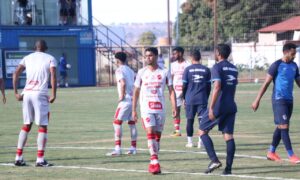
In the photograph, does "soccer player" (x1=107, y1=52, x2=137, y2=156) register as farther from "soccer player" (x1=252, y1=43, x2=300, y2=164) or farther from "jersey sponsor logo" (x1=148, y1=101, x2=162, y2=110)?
"soccer player" (x1=252, y1=43, x2=300, y2=164)

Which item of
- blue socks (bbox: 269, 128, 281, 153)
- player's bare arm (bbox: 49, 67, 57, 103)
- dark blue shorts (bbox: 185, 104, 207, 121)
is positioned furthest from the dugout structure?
blue socks (bbox: 269, 128, 281, 153)

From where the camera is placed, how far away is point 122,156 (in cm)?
1518

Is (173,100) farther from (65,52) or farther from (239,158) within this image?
(65,52)

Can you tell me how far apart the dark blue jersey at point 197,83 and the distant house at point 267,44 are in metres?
45.0

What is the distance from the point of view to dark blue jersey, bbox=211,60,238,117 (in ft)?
41.7

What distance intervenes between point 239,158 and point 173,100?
2.09m

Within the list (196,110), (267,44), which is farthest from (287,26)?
(196,110)

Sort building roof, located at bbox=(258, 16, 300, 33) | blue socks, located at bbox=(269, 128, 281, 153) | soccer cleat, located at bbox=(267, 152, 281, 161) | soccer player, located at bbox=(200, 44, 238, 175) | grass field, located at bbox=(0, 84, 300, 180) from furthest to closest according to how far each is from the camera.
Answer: building roof, located at bbox=(258, 16, 300, 33), blue socks, located at bbox=(269, 128, 281, 153), soccer cleat, located at bbox=(267, 152, 281, 161), grass field, located at bbox=(0, 84, 300, 180), soccer player, located at bbox=(200, 44, 238, 175)

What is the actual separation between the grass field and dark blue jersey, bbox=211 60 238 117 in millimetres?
1048

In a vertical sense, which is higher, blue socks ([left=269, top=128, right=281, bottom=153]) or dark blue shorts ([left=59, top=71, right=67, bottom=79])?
blue socks ([left=269, top=128, right=281, bottom=153])

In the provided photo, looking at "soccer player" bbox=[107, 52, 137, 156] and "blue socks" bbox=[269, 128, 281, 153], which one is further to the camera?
"soccer player" bbox=[107, 52, 137, 156]

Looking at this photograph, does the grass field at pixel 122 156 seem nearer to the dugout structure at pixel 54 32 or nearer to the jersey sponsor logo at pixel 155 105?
the jersey sponsor logo at pixel 155 105

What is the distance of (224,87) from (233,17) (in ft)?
217

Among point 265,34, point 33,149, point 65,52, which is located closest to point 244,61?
point 265,34
